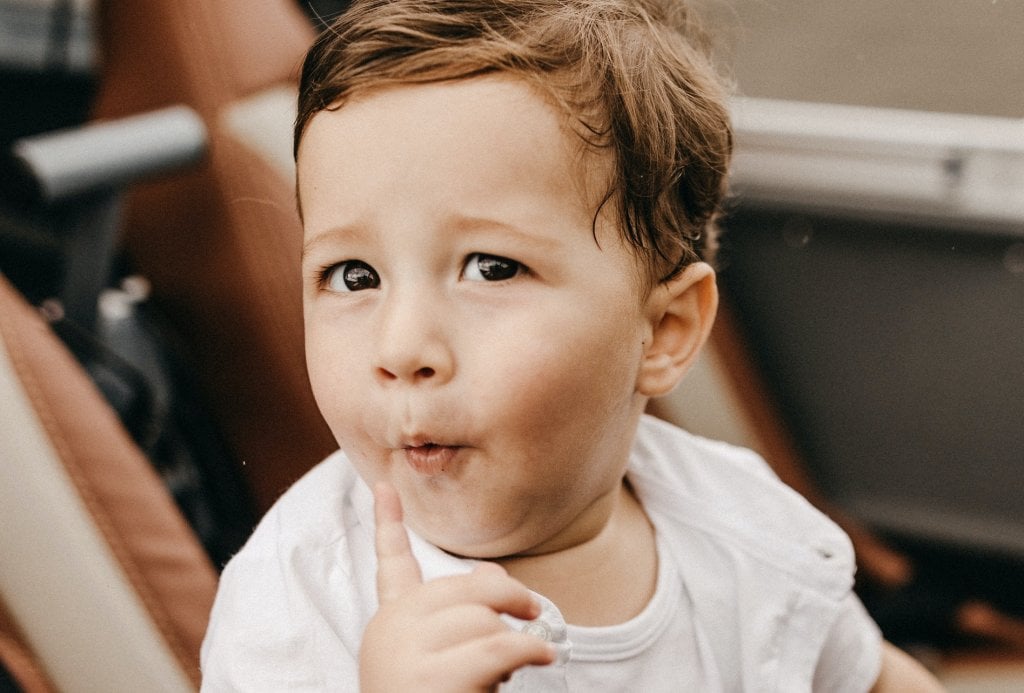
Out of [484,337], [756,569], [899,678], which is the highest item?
[484,337]

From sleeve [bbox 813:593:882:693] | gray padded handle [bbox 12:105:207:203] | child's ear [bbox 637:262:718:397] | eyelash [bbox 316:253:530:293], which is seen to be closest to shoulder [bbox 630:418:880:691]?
sleeve [bbox 813:593:882:693]

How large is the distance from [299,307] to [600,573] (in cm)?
39

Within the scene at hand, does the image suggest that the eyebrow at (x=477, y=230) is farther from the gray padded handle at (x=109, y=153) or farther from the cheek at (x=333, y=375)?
the gray padded handle at (x=109, y=153)

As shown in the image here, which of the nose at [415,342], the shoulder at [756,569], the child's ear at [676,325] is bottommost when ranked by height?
the shoulder at [756,569]

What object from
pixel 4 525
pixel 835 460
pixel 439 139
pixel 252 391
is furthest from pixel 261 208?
pixel 835 460

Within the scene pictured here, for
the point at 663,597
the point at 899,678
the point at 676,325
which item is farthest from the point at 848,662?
the point at 676,325

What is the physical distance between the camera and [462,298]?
478mm

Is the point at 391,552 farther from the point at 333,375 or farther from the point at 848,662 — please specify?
the point at 848,662

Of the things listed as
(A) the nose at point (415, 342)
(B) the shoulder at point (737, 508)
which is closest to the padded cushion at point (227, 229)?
(B) the shoulder at point (737, 508)

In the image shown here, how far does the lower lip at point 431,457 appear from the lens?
48 cm

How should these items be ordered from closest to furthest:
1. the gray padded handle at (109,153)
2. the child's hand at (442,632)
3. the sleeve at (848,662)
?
the child's hand at (442,632), the sleeve at (848,662), the gray padded handle at (109,153)

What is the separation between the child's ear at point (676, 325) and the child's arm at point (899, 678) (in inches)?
10.4

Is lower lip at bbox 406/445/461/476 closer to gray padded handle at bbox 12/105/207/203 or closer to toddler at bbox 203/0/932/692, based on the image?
toddler at bbox 203/0/932/692

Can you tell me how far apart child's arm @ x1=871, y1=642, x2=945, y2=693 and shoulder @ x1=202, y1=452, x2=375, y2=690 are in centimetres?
35
